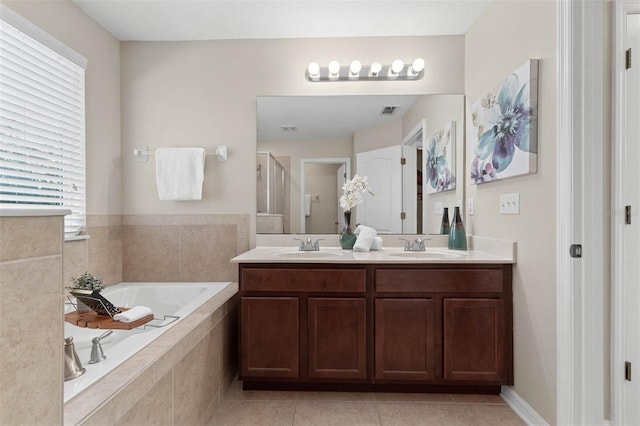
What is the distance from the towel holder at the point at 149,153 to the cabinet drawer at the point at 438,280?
140 cm

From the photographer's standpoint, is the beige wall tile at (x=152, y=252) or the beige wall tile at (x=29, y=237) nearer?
the beige wall tile at (x=29, y=237)

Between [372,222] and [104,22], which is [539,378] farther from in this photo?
[104,22]

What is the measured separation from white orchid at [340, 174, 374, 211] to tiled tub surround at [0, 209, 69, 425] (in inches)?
74.6

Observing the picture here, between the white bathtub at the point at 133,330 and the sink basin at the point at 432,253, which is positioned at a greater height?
the sink basin at the point at 432,253

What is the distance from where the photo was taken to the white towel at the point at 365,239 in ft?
7.35

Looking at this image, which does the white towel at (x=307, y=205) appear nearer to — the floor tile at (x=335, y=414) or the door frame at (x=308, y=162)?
the door frame at (x=308, y=162)

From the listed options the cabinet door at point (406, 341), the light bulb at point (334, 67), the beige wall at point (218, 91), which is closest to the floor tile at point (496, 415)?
the cabinet door at point (406, 341)

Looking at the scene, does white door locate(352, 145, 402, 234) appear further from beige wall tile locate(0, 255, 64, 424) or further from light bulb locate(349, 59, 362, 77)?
beige wall tile locate(0, 255, 64, 424)

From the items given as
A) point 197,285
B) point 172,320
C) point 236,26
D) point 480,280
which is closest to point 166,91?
point 236,26

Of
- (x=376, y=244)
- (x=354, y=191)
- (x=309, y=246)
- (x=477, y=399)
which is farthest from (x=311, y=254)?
(x=477, y=399)

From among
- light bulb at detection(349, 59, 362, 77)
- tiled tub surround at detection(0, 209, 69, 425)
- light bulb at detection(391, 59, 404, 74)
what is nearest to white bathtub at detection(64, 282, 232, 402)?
tiled tub surround at detection(0, 209, 69, 425)

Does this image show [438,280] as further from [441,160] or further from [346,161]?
[346,161]

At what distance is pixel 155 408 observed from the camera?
124 centimetres

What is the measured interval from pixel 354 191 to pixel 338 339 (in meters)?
1.06
